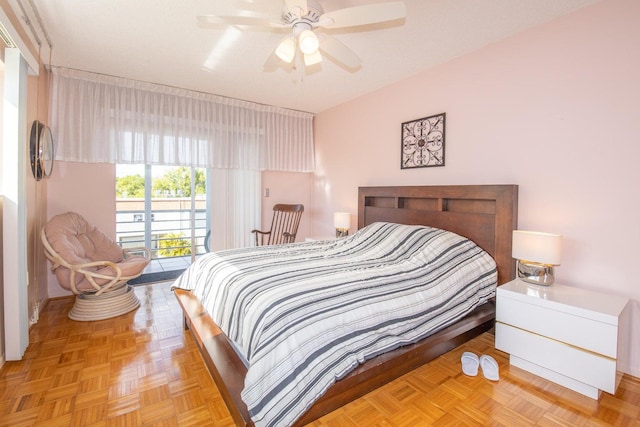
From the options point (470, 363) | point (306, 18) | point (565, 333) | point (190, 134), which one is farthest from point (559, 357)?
point (190, 134)

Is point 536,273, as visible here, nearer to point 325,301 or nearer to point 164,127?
point 325,301

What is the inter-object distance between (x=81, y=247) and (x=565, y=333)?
3.98m

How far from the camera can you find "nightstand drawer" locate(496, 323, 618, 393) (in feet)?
5.48

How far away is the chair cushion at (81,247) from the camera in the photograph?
265cm

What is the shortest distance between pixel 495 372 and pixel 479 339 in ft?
1.92

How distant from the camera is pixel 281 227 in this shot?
443cm

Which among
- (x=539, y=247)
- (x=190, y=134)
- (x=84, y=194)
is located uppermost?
(x=190, y=134)

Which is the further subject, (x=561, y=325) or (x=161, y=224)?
(x=161, y=224)

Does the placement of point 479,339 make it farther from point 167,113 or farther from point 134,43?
point 167,113

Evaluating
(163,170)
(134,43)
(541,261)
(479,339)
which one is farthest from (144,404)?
(163,170)

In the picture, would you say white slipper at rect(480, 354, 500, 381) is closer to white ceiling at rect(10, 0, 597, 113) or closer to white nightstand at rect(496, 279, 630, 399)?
white nightstand at rect(496, 279, 630, 399)

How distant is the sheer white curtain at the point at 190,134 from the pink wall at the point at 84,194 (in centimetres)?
17

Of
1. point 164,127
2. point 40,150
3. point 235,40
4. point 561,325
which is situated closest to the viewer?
point 561,325

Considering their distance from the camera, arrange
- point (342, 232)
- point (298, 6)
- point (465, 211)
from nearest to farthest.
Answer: point (298, 6), point (465, 211), point (342, 232)
